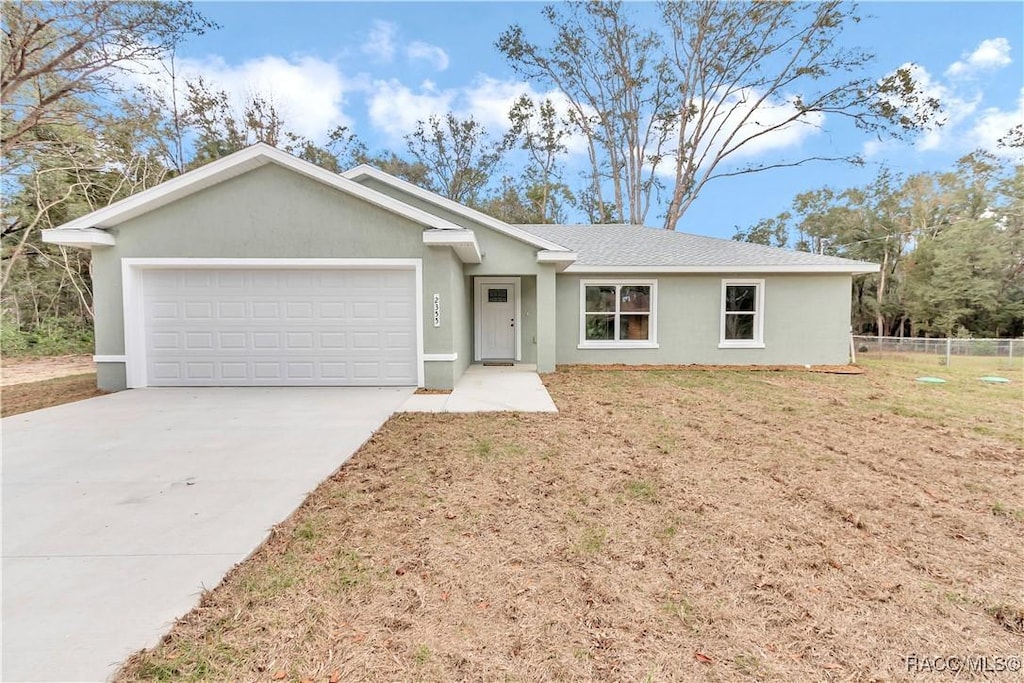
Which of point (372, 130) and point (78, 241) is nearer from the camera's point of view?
→ point (78, 241)

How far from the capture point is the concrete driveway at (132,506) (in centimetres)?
209

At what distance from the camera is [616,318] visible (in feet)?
37.6

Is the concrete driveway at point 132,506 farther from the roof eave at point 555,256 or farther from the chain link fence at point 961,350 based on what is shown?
the chain link fence at point 961,350

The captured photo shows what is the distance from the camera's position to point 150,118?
653 inches

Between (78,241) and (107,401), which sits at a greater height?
(78,241)

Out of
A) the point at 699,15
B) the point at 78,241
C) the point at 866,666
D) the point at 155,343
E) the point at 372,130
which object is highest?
the point at 699,15

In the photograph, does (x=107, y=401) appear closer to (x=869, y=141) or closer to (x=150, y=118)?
(x=150, y=118)

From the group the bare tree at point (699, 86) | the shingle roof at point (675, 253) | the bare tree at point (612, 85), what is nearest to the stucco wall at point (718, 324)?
the shingle roof at point (675, 253)

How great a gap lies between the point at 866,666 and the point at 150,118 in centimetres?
2366

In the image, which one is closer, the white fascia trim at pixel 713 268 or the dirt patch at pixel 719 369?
the dirt patch at pixel 719 369

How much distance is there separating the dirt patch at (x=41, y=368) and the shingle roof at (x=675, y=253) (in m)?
13.6

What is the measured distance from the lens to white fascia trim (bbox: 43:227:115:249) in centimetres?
746

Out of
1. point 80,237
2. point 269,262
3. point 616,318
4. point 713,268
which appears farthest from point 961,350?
point 80,237

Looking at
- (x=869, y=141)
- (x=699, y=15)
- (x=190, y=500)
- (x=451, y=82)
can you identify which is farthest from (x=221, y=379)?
(x=869, y=141)
